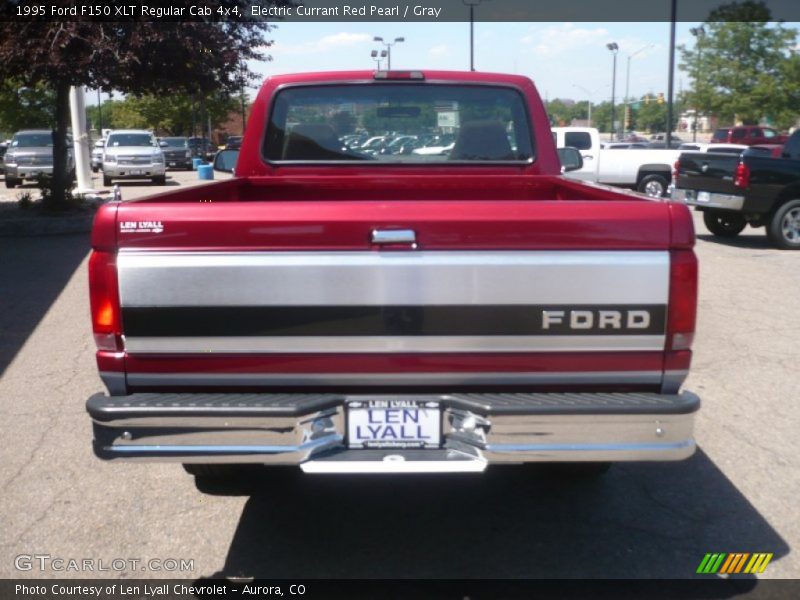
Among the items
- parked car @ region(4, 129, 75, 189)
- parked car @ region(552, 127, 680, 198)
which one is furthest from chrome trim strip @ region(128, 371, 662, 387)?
parked car @ region(4, 129, 75, 189)

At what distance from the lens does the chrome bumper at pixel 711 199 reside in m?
12.8

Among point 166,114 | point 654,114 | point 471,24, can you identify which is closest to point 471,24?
point 471,24

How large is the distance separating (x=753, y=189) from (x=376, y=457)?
Answer: 10963mm

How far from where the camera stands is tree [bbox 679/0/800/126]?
43531 millimetres

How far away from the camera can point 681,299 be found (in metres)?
3.13

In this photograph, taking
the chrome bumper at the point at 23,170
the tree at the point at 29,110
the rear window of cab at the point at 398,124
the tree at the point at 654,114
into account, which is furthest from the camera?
the tree at the point at 654,114

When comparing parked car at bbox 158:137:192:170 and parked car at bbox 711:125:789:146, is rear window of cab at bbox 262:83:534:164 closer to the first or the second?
parked car at bbox 158:137:192:170

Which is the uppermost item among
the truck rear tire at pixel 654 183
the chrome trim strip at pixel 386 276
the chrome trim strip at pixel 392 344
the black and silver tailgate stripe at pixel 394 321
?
the chrome trim strip at pixel 386 276

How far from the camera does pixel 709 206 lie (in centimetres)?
1322

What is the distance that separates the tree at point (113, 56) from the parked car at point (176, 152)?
2241 cm

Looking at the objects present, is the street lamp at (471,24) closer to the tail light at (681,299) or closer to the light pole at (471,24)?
the light pole at (471,24)

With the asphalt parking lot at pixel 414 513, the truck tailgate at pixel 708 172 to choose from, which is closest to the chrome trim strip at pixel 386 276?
the asphalt parking lot at pixel 414 513

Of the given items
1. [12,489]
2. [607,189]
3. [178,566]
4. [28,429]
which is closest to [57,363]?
[28,429]

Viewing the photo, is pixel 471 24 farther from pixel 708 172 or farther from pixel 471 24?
pixel 708 172
